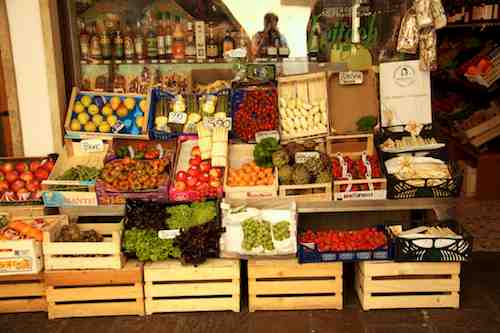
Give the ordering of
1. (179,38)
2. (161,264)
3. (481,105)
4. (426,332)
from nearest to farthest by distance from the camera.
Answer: (426,332) < (161,264) < (179,38) < (481,105)

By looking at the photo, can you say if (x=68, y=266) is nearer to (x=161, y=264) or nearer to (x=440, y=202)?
(x=161, y=264)

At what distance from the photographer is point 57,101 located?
4.80 m

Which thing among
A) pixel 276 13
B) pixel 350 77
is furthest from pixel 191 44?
pixel 350 77

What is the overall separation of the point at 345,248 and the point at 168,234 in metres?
1.31

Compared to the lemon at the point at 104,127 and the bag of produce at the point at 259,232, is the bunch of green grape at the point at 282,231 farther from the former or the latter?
the lemon at the point at 104,127

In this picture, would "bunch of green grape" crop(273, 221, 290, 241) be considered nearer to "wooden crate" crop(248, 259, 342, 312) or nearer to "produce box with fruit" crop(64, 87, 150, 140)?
"wooden crate" crop(248, 259, 342, 312)

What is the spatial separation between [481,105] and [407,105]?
11.3 feet

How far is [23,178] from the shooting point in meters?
4.57

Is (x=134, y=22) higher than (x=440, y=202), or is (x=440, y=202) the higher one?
(x=134, y=22)

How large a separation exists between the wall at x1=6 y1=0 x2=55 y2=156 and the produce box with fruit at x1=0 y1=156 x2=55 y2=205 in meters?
0.19

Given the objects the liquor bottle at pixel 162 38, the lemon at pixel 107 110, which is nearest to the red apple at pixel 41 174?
the lemon at pixel 107 110

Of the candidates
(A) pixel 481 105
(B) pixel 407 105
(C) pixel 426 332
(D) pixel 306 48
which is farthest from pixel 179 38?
(A) pixel 481 105

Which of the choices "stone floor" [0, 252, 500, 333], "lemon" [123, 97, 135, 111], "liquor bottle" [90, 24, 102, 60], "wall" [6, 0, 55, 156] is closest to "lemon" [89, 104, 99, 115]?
"lemon" [123, 97, 135, 111]

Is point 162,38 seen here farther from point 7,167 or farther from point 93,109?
point 7,167
